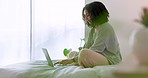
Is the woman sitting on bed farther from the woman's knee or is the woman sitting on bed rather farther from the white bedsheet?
the white bedsheet

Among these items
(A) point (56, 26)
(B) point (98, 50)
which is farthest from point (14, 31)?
(B) point (98, 50)

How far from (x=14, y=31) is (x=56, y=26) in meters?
0.51

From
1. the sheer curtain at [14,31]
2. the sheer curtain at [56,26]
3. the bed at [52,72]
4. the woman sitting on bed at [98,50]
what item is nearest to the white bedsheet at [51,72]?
the bed at [52,72]

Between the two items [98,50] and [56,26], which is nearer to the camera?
[98,50]

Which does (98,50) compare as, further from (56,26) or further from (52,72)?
(56,26)

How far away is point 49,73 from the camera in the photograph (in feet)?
4.49

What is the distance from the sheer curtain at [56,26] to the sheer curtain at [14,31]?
12cm

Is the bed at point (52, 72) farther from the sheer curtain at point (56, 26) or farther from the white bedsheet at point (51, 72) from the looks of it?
the sheer curtain at point (56, 26)

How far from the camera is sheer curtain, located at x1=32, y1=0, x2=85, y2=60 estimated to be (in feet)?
8.35

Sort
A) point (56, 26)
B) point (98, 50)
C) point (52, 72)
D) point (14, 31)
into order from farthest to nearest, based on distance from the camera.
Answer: point (56, 26)
point (14, 31)
point (98, 50)
point (52, 72)

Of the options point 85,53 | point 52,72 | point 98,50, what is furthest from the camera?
point 98,50

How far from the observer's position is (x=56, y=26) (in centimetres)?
265

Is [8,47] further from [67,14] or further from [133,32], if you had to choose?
[133,32]

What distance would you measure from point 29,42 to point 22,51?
A: 127mm
